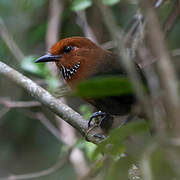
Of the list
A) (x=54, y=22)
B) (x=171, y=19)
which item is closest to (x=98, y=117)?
(x=171, y=19)

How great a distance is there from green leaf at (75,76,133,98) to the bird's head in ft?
5.41

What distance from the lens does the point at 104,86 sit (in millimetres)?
1139

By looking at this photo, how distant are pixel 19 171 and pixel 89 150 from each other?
2345mm

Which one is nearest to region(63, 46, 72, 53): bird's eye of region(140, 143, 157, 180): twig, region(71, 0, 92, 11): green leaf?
region(71, 0, 92, 11): green leaf

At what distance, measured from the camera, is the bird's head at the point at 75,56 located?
2838mm

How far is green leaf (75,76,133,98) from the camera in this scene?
1124mm

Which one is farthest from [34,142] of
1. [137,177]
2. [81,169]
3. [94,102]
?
[137,177]

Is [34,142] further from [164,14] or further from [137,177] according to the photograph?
[137,177]

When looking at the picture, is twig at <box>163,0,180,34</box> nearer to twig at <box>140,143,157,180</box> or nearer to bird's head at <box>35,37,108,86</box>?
bird's head at <box>35,37,108,86</box>

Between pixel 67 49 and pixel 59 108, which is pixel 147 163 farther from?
pixel 67 49

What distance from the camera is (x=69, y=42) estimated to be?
2.97 meters

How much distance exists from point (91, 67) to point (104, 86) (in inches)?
64.7

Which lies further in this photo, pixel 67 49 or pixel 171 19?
pixel 171 19

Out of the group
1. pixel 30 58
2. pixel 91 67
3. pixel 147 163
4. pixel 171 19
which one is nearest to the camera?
pixel 147 163
